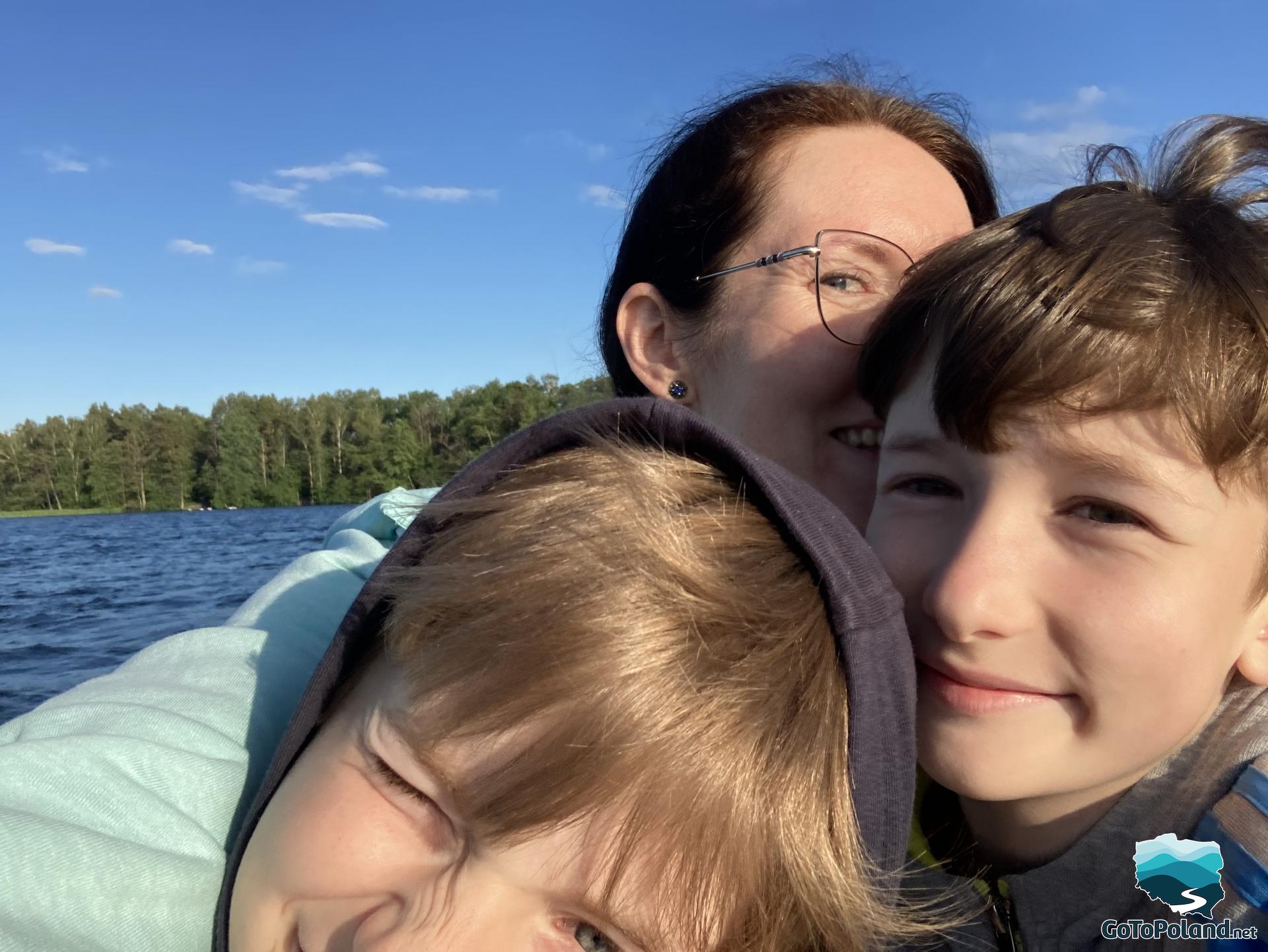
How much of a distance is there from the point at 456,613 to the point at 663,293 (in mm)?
1282

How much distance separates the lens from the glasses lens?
5.82 feet

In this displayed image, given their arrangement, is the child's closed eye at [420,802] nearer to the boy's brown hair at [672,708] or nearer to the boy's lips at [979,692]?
the boy's brown hair at [672,708]

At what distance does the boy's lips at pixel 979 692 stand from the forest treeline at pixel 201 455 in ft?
144

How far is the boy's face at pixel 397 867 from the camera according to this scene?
2.88 feet

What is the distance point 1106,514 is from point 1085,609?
134 mm

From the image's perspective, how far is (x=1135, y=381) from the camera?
3.47 ft

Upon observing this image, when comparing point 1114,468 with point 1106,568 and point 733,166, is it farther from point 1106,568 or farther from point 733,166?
point 733,166

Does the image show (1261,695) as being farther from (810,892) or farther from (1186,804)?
(810,892)

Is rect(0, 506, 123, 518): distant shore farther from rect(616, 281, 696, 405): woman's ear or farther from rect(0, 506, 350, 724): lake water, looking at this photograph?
rect(616, 281, 696, 405): woman's ear

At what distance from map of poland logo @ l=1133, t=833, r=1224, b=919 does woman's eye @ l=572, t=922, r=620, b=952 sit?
692 millimetres

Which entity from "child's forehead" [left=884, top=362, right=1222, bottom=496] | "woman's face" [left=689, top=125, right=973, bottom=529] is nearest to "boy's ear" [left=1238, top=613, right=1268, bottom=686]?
"child's forehead" [left=884, top=362, right=1222, bottom=496]

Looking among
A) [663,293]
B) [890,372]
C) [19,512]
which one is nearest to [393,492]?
[663,293]

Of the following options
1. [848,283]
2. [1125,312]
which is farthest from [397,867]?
[848,283]

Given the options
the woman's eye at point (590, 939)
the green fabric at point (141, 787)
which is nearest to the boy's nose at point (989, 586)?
the woman's eye at point (590, 939)
